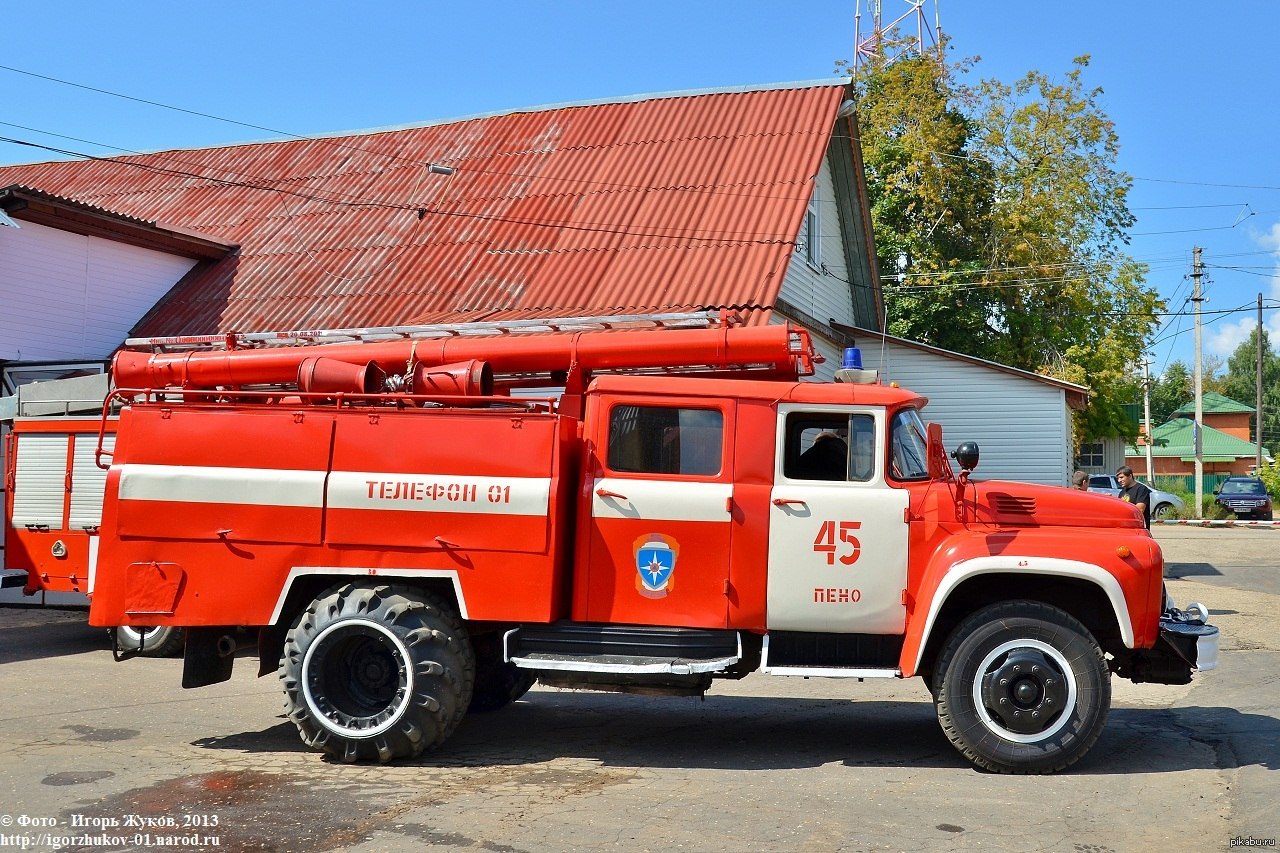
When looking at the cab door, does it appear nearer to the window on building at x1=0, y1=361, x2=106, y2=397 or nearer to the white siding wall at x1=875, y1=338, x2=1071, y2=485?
the white siding wall at x1=875, y1=338, x2=1071, y2=485

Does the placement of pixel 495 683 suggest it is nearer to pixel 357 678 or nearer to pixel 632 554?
pixel 357 678

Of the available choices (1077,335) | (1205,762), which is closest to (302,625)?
(1205,762)

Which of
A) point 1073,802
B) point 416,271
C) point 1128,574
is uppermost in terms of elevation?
point 416,271

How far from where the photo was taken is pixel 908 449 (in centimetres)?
768

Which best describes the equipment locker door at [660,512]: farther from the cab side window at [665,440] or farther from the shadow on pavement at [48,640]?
the shadow on pavement at [48,640]

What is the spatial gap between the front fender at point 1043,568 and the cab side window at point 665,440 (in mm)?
1617

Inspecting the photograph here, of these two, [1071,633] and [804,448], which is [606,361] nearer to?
[804,448]

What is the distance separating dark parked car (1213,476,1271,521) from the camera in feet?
130

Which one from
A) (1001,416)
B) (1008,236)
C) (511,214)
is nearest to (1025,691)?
(1001,416)

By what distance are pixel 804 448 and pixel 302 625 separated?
358 centimetres

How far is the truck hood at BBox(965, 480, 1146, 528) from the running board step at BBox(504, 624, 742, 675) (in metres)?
1.83

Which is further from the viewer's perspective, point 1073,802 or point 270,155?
point 270,155

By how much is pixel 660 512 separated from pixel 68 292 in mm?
14375

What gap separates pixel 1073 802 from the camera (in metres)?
6.59
